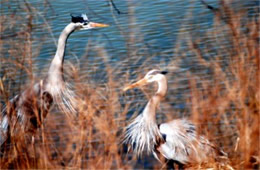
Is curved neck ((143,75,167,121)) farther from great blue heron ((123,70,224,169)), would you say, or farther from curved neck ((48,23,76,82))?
curved neck ((48,23,76,82))

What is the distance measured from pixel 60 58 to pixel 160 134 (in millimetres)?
1253

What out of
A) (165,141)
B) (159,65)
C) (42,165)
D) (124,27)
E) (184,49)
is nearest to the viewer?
(42,165)

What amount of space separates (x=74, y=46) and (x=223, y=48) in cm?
171

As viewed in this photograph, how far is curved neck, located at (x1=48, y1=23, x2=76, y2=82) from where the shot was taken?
657cm

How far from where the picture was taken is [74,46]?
8.03 m

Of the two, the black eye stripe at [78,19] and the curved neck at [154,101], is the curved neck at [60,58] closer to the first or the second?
the black eye stripe at [78,19]

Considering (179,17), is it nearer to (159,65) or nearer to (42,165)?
(159,65)

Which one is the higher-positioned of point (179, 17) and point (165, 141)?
point (179, 17)

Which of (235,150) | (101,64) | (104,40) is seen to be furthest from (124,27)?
(235,150)

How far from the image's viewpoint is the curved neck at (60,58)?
657 centimetres

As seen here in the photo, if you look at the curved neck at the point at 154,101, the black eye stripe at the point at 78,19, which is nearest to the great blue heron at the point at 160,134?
the curved neck at the point at 154,101

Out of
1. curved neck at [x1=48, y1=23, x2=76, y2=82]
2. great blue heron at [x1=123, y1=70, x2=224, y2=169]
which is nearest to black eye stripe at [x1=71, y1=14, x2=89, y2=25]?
curved neck at [x1=48, y1=23, x2=76, y2=82]

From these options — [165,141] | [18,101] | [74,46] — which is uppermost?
[74,46]

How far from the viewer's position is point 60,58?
21.6 ft
